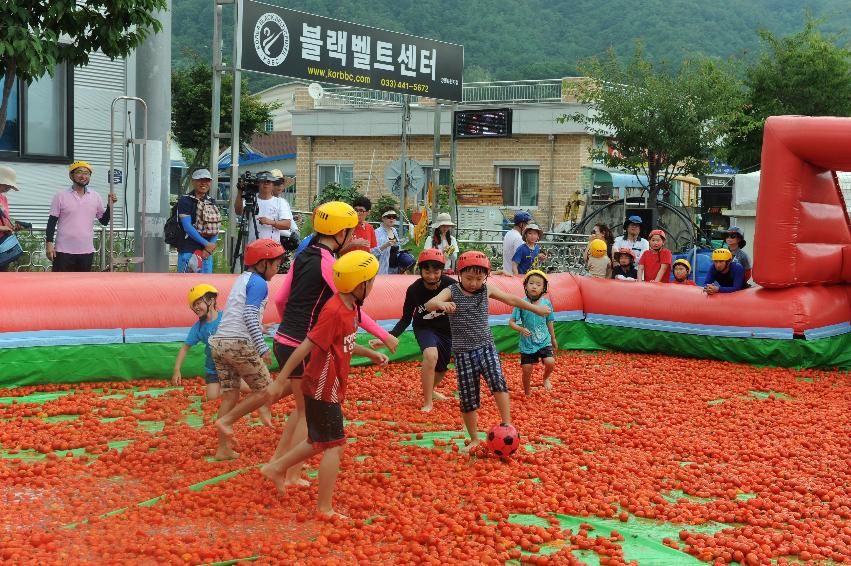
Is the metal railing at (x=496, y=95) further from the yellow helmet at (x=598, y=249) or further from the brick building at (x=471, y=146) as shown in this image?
the yellow helmet at (x=598, y=249)

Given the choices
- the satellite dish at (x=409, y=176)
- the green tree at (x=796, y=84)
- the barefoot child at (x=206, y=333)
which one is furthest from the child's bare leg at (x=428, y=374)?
the green tree at (x=796, y=84)

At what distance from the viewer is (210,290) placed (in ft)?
27.5

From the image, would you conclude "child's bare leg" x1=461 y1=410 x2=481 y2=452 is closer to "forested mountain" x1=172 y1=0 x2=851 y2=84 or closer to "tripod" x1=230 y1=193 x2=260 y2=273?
"tripod" x1=230 y1=193 x2=260 y2=273

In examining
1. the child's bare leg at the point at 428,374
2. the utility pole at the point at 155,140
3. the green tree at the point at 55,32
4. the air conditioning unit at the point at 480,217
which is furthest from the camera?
the air conditioning unit at the point at 480,217

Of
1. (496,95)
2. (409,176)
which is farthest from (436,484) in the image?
(496,95)

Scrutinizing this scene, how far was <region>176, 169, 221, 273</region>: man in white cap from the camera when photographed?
37.5 ft

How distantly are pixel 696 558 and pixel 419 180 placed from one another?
13739mm

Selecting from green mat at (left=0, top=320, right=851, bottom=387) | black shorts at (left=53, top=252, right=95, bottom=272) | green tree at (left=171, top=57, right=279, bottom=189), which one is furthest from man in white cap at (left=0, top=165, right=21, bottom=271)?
green tree at (left=171, top=57, right=279, bottom=189)

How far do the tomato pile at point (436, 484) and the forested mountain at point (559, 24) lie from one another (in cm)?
6604

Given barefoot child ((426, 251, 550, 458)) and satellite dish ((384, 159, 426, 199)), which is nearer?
barefoot child ((426, 251, 550, 458))

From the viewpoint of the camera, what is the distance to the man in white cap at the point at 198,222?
11438 mm

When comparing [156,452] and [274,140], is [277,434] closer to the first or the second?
[156,452]

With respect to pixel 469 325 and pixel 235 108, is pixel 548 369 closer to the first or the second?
pixel 469 325

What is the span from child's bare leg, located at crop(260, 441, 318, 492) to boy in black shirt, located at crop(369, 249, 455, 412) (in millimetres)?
2515
